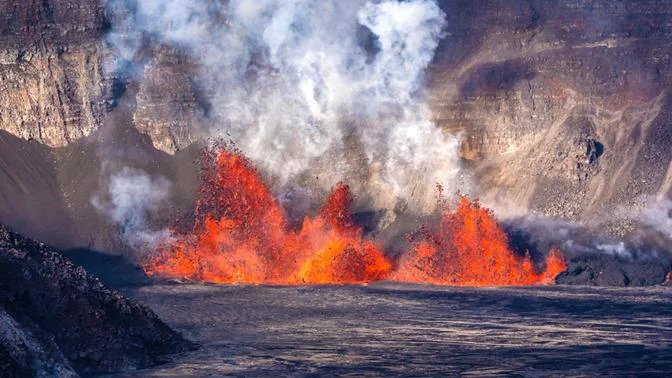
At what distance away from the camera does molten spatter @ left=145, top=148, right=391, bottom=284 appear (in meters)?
75.4

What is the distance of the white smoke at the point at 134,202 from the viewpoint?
8181cm

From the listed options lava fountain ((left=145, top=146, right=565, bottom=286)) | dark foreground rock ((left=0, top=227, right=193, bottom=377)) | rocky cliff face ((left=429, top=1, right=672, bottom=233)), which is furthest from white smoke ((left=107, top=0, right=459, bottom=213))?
dark foreground rock ((left=0, top=227, right=193, bottom=377))

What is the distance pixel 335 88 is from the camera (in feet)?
287

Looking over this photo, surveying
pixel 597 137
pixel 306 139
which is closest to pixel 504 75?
pixel 597 137

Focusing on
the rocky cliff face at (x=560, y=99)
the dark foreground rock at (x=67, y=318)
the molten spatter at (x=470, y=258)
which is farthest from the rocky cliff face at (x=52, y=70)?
the dark foreground rock at (x=67, y=318)

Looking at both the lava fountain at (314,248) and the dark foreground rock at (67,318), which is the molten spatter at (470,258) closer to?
the lava fountain at (314,248)

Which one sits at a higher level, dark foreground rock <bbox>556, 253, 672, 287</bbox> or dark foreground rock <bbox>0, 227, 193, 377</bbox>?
dark foreground rock <bbox>556, 253, 672, 287</bbox>

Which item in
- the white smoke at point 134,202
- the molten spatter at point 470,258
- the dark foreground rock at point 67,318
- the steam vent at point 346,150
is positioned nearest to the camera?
the dark foreground rock at point 67,318

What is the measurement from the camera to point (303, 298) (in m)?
64.2

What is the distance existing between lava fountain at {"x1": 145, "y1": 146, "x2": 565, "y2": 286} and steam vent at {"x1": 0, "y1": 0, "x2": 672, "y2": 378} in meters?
0.15

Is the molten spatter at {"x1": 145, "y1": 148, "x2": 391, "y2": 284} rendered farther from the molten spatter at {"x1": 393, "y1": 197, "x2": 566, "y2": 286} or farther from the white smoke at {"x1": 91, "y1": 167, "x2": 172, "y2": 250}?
the molten spatter at {"x1": 393, "y1": 197, "x2": 566, "y2": 286}

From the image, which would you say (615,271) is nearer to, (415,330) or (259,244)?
(415,330)

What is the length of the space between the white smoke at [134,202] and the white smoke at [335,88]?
22.4 ft

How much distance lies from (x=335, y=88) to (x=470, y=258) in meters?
19.8
